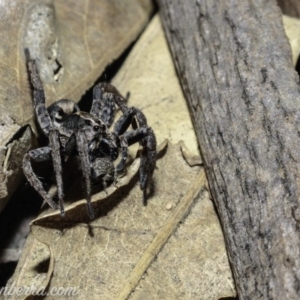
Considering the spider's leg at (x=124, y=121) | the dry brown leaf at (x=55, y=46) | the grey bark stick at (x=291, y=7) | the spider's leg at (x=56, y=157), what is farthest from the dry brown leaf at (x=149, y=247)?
the grey bark stick at (x=291, y=7)

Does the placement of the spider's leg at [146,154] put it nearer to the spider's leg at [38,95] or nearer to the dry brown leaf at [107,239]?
the dry brown leaf at [107,239]

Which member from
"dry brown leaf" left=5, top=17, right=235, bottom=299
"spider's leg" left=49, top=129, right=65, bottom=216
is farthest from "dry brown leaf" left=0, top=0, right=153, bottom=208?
"dry brown leaf" left=5, top=17, right=235, bottom=299

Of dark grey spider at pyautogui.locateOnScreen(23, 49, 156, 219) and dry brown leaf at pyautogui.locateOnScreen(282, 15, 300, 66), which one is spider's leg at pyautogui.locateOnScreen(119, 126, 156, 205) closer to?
dark grey spider at pyautogui.locateOnScreen(23, 49, 156, 219)

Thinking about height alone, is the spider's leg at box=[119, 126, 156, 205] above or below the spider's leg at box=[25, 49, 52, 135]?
below

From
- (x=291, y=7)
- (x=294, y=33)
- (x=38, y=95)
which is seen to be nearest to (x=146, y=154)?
(x=38, y=95)

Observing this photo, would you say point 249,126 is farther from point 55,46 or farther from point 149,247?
point 55,46

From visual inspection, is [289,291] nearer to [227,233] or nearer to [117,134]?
[227,233]
